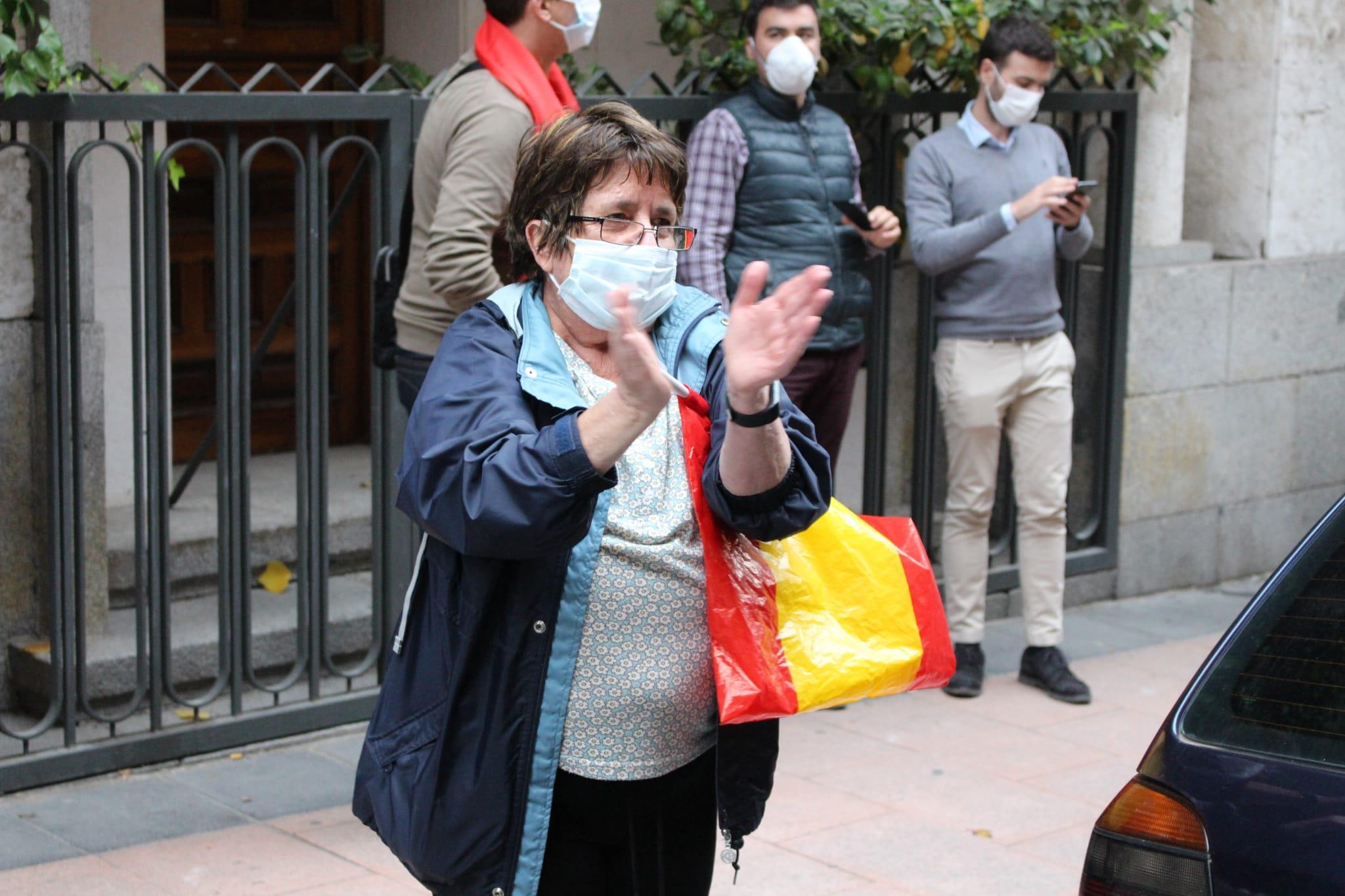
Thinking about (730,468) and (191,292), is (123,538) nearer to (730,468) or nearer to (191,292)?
(191,292)

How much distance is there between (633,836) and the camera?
9.05 feet

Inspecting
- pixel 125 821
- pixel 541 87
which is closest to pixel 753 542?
pixel 541 87

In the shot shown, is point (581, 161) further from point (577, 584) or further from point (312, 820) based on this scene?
point (312, 820)

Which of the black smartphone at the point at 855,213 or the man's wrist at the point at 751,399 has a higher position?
the black smartphone at the point at 855,213

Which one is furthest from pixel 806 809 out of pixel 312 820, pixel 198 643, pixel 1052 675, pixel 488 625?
pixel 488 625

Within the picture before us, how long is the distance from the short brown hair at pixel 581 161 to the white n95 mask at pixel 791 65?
261 cm

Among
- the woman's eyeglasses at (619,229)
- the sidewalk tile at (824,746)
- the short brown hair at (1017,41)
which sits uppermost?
the short brown hair at (1017,41)

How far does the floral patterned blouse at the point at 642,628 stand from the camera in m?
2.64

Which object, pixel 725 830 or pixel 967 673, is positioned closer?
pixel 725 830

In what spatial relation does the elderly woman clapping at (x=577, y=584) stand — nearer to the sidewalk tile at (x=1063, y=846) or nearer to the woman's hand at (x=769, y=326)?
the woman's hand at (x=769, y=326)

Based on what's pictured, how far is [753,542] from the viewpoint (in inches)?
106

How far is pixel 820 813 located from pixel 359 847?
127 centimetres

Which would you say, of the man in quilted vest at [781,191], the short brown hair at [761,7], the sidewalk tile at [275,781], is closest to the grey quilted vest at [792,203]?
the man in quilted vest at [781,191]

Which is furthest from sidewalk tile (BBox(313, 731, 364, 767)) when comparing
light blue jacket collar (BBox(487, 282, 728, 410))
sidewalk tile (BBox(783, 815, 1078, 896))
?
light blue jacket collar (BBox(487, 282, 728, 410))
